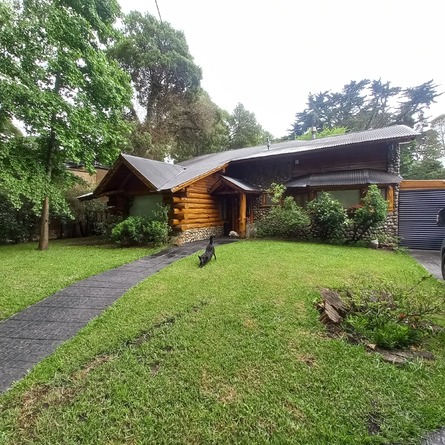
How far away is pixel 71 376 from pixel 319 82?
33353mm

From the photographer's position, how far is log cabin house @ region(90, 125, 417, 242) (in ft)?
32.0

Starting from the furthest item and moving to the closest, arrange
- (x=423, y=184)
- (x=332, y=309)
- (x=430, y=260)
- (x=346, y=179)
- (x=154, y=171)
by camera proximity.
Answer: (x=154, y=171)
(x=346, y=179)
(x=423, y=184)
(x=430, y=260)
(x=332, y=309)

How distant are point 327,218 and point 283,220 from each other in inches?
73.6

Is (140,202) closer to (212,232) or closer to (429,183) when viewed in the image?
(212,232)

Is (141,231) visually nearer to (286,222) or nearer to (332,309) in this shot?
(286,222)

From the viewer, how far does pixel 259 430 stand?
5.97 feet

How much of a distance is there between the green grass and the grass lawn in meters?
1.90

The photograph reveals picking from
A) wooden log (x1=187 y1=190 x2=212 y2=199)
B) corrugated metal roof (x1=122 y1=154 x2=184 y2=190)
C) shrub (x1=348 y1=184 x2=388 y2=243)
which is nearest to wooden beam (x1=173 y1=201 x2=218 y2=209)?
wooden log (x1=187 y1=190 x2=212 y2=199)

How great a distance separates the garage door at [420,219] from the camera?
934cm

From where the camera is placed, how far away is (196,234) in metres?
10.8

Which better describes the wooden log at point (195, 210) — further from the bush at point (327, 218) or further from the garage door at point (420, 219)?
the garage door at point (420, 219)

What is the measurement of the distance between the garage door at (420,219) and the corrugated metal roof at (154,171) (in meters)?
10.2

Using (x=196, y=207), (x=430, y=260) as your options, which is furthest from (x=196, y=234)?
(x=430, y=260)

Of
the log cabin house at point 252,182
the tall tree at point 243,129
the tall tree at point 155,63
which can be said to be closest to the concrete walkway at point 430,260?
the log cabin house at point 252,182
